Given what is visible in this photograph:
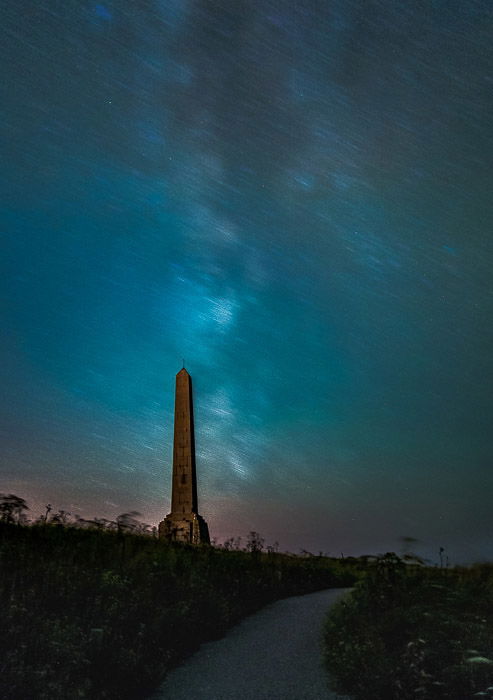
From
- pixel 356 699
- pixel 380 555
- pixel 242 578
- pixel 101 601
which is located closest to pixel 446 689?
pixel 356 699

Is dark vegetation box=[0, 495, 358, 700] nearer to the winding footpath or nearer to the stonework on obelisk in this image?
the winding footpath

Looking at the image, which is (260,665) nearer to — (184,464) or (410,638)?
(410,638)

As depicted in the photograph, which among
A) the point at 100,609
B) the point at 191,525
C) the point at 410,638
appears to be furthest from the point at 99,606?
the point at 191,525

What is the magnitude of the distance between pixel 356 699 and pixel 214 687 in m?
2.11

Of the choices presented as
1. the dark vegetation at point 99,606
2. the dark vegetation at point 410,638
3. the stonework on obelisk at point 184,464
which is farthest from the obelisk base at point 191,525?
the dark vegetation at point 410,638

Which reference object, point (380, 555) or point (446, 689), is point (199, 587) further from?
point (446, 689)

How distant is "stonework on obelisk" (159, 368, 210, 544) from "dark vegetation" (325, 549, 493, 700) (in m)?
17.1

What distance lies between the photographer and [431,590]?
10.5 meters

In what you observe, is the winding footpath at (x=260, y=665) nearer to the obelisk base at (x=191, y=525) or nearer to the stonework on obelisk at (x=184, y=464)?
the obelisk base at (x=191, y=525)

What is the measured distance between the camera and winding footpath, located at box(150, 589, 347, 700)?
8039 mm

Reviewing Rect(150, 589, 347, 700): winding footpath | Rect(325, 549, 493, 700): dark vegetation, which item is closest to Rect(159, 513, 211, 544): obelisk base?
Rect(150, 589, 347, 700): winding footpath

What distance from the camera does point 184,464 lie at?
28031 mm

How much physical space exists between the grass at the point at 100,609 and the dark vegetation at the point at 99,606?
15 mm

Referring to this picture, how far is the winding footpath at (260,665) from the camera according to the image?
8.04m
